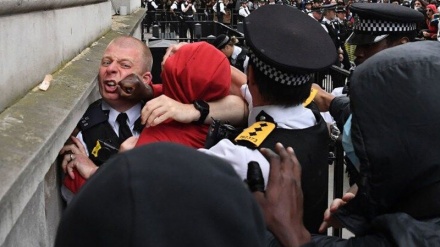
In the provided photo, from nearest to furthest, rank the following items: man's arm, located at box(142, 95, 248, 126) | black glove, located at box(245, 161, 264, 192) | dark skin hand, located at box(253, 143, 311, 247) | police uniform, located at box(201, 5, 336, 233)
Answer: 1. dark skin hand, located at box(253, 143, 311, 247)
2. black glove, located at box(245, 161, 264, 192)
3. police uniform, located at box(201, 5, 336, 233)
4. man's arm, located at box(142, 95, 248, 126)

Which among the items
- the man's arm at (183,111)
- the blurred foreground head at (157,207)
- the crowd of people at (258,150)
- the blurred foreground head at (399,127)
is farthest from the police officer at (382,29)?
the blurred foreground head at (157,207)

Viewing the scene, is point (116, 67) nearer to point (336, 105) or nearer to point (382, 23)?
point (336, 105)

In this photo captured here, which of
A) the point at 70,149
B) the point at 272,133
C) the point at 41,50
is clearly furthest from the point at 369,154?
the point at 41,50

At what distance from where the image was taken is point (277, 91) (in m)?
2.58

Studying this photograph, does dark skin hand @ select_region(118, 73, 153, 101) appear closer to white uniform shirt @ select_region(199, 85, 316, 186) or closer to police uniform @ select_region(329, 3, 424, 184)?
white uniform shirt @ select_region(199, 85, 316, 186)

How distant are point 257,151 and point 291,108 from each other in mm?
323

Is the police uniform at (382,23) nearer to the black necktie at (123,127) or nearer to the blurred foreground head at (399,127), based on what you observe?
the black necktie at (123,127)

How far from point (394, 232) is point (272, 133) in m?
0.86

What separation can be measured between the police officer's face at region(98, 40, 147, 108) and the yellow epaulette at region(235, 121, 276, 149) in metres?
0.86

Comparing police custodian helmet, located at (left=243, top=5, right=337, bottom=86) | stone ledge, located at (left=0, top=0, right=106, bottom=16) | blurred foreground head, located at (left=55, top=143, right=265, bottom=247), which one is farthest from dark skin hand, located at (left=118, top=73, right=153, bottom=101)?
blurred foreground head, located at (left=55, top=143, right=265, bottom=247)

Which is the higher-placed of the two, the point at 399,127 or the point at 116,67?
the point at 399,127

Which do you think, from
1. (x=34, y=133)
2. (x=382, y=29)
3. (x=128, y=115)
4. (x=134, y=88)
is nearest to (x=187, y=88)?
(x=134, y=88)

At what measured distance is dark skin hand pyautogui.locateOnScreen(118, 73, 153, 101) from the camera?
3051 millimetres

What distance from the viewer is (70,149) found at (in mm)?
2918
